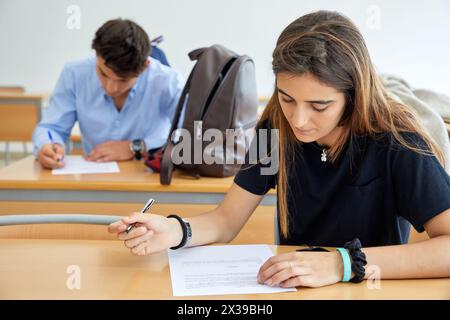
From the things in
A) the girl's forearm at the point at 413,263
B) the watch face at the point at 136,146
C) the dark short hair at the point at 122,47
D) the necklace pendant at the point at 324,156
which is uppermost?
the dark short hair at the point at 122,47

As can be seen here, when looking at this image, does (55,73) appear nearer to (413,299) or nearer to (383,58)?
(383,58)

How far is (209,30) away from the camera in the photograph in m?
5.32

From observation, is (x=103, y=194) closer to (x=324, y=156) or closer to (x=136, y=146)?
(x=136, y=146)

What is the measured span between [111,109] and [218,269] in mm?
1558

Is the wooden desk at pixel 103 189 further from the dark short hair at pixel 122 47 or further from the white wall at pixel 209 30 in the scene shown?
the white wall at pixel 209 30

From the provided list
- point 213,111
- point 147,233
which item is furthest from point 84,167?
point 147,233

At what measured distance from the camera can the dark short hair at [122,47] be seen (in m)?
2.15

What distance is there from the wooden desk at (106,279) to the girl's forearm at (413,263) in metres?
0.01

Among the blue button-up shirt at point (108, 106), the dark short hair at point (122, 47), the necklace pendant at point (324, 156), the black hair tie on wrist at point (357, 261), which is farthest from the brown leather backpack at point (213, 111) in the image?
the black hair tie on wrist at point (357, 261)

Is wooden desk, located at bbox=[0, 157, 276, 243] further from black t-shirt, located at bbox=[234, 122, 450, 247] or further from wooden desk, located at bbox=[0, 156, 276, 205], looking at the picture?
black t-shirt, located at bbox=[234, 122, 450, 247]

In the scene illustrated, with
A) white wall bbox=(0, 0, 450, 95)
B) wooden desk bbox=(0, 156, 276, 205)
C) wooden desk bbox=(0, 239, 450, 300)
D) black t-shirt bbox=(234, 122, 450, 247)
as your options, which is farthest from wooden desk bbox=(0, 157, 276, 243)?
white wall bbox=(0, 0, 450, 95)

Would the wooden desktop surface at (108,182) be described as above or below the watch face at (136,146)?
below

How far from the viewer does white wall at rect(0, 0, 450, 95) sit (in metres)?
5.26

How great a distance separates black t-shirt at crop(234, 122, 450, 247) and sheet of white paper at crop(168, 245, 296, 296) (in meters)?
0.17
